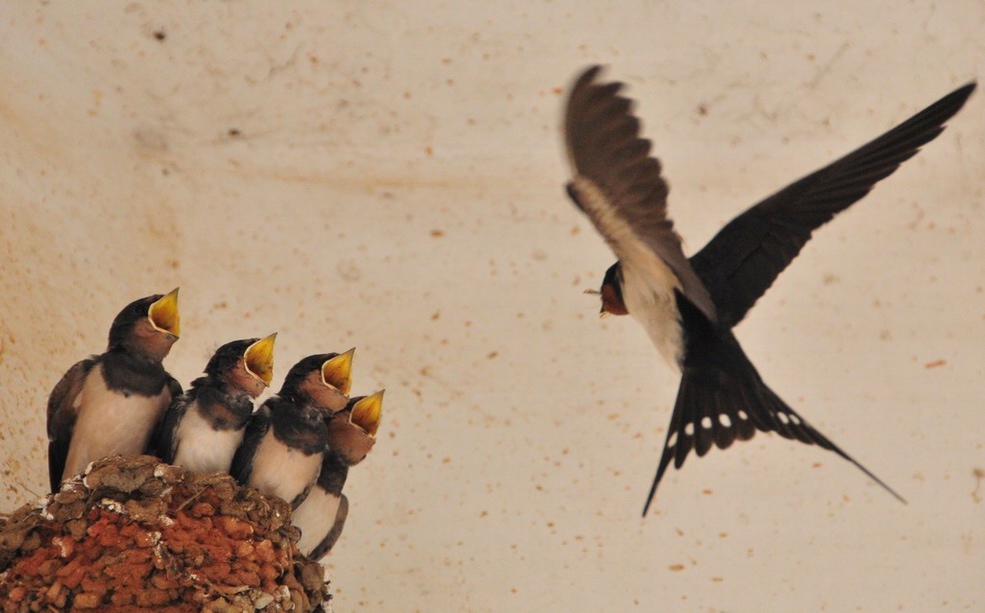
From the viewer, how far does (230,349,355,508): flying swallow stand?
5.65 ft

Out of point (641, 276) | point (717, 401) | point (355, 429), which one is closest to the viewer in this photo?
point (641, 276)

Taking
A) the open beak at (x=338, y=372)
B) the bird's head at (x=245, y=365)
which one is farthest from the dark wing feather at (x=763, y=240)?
the bird's head at (x=245, y=365)

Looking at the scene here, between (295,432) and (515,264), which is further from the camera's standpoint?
(515,264)

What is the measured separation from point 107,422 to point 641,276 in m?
0.78

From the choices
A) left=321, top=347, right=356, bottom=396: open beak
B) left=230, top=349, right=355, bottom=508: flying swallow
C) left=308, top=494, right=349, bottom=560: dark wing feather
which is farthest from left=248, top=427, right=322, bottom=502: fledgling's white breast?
left=308, top=494, right=349, bottom=560: dark wing feather

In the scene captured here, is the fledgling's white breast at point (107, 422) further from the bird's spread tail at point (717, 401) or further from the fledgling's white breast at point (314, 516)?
the bird's spread tail at point (717, 401)

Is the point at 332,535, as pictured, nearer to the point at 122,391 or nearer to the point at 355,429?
the point at 355,429

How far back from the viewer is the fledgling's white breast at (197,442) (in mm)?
1692

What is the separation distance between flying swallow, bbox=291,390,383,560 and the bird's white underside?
1.56ft

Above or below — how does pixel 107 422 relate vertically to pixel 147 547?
above

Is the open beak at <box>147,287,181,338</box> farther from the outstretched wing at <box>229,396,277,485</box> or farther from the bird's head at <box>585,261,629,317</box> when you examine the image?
the bird's head at <box>585,261,629,317</box>

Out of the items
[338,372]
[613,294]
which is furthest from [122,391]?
[613,294]

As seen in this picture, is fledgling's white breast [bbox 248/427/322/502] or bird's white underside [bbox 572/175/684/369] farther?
fledgling's white breast [bbox 248/427/322/502]

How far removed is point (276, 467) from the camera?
1.72 metres
